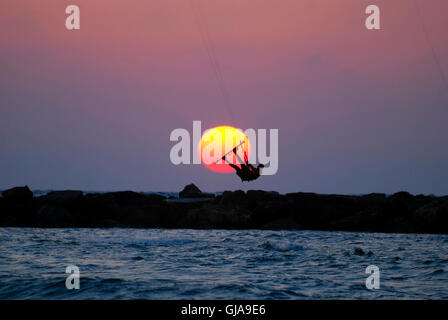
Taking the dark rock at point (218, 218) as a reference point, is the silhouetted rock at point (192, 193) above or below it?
above

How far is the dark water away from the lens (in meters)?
16.7

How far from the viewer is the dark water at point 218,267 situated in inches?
656

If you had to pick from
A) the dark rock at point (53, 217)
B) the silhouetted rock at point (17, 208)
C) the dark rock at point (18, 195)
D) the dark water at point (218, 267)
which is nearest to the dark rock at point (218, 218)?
the dark water at point (218, 267)

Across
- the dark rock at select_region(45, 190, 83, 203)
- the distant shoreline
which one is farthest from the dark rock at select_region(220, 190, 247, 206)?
the dark rock at select_region(45, 190, 83, 203)

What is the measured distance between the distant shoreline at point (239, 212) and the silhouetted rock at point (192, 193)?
14.9 ft

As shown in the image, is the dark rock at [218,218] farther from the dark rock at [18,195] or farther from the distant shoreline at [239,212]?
the dark rock at [18,195]

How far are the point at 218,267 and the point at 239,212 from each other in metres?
25.2

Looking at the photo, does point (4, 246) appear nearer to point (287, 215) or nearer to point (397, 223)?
point (287, 215)

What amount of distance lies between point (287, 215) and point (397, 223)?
944 centimetres

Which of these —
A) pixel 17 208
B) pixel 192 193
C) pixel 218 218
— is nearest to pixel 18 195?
pixel 17 208

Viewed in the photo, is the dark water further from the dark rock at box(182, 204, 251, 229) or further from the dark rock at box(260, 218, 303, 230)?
the dark rock at box(182, 204, 251, 229)

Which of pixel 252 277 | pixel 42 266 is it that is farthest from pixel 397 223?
pixel 42 266

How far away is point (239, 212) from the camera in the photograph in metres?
46.9

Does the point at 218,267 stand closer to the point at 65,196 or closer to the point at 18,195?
the point at 65,196
